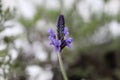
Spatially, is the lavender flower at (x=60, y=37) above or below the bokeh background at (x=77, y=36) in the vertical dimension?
below

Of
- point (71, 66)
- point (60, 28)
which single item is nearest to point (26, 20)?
point (71, 66)

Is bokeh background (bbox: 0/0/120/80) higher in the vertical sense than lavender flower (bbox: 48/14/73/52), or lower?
higher

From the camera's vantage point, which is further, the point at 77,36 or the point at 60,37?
the point at 77,36

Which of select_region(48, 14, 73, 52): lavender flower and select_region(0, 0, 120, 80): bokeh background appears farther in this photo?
select_region(0, 0, 120, 80): bokeh background

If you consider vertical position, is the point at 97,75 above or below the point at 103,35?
below

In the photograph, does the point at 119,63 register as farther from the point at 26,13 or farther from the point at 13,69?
the point at 13,69

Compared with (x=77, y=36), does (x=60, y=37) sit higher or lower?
lower

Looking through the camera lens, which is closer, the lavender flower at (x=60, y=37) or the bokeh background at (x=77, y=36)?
the lavender flower at (x=60, y=37)

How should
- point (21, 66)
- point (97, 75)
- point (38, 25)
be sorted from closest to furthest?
point (21, 66), point (97, 75), point (38, 25)
